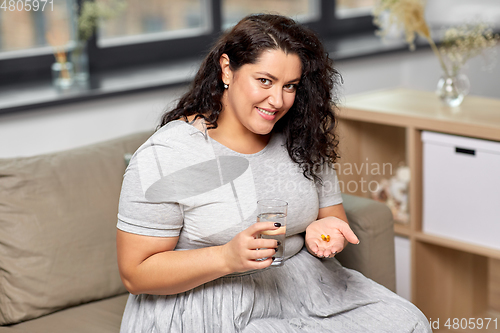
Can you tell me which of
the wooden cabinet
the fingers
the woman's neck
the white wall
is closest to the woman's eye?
the woman's neck

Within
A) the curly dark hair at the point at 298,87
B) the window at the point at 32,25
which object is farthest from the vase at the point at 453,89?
the window at the point at 32,25

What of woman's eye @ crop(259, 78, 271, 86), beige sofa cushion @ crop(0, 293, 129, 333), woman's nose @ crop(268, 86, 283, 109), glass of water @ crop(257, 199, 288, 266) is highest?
woman's eye @ crop(259, 78, 271, 86)

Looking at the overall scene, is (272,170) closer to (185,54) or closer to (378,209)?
(378,209)

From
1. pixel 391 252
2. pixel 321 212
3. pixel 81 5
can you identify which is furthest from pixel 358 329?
pixel 81 5

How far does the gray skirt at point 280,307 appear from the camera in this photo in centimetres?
137

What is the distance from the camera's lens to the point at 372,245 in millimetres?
1769

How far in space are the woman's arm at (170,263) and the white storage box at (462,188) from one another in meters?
1.03

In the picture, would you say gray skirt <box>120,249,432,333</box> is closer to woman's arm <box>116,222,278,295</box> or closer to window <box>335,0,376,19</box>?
woman's arm <box>116,222,278,295</box>

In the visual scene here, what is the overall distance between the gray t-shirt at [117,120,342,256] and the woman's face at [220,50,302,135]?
0.11 meters

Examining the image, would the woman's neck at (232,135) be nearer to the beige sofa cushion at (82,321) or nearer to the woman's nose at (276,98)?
the woman's nose at (276,98)

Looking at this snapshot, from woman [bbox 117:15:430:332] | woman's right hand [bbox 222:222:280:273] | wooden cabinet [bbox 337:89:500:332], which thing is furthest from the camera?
wooden cabinet [bbox 337:89:500:332]

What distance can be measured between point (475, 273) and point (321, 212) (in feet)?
3.27

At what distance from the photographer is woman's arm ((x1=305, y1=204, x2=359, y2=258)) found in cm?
143

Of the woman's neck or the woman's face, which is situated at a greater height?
the woman's face
